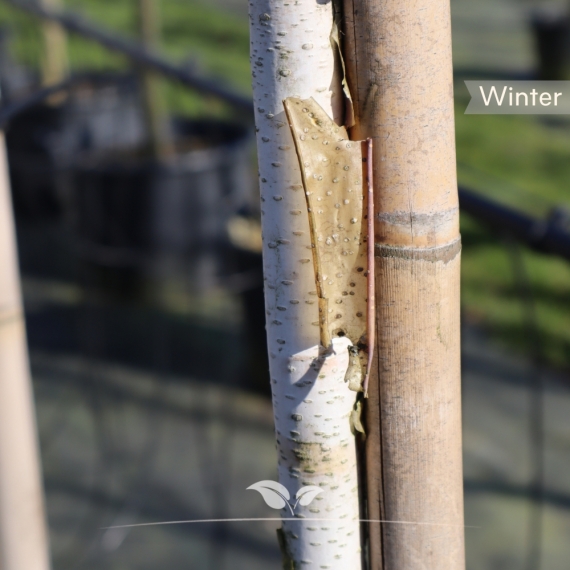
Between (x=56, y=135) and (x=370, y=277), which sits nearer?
(x=370, y=277)

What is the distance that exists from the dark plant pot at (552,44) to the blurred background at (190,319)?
0.07 m

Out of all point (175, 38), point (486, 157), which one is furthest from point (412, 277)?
point (175, 38)

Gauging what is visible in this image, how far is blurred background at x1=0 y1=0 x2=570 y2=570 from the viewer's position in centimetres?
212

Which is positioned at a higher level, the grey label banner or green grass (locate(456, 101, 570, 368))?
the grey label banner

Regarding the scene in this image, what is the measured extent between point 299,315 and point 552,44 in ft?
15.8

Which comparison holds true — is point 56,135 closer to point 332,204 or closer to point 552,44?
point 552,44

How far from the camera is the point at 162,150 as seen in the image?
317 centimetres

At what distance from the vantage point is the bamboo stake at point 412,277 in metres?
0.61

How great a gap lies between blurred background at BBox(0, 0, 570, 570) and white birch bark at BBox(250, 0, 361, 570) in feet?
2.15

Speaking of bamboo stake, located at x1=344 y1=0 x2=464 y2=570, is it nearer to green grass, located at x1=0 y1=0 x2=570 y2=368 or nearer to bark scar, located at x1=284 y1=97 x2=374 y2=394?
bark scar, located at x1=284 y1=97 x2=374 y2=394

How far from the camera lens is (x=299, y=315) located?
26.6 inches

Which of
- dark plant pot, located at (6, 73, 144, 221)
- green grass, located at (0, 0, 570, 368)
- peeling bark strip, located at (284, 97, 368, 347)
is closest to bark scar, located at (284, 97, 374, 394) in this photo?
peeling bark strip, located at (284, 97, 368, 347)

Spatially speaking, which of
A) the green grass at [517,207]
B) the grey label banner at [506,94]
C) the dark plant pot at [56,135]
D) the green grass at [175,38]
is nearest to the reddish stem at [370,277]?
the grey label banner at [506,94]

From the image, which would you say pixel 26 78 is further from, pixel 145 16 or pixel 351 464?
pixel 351 464
